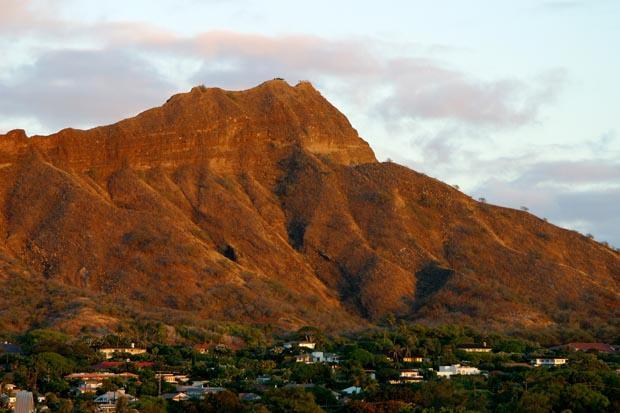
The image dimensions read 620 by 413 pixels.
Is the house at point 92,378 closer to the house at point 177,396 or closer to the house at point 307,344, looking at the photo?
the house at point 177,396

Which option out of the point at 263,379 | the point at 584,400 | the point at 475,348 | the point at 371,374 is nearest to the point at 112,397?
the point at 263,379

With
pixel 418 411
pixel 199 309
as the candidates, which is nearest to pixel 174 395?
pixel 418 411

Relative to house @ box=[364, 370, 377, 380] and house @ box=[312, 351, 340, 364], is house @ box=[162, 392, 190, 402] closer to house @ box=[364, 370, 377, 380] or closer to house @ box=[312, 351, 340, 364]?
house @ box=[364, 370, 377, 380]

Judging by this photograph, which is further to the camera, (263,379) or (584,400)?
(263,379)

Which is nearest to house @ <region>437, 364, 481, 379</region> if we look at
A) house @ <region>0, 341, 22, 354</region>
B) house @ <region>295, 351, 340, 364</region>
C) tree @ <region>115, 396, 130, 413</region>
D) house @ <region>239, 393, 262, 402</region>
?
house @ <region>295, 351, 340, 364</region>

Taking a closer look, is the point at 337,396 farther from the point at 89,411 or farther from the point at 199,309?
the point at 199,309

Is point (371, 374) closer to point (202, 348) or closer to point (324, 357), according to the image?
point (324, 357)

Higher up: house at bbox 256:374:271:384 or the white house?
house at bbox 256:374:271:384
